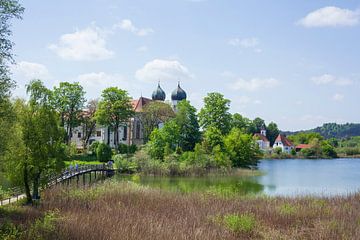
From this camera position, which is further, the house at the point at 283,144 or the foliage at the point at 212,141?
the house at the point at 283,144

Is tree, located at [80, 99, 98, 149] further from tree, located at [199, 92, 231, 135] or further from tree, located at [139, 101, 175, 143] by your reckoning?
tree, located at [199, 92, 231, 135]

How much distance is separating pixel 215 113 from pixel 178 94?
27.1 meters

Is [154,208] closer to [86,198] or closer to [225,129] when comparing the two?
[86,198]

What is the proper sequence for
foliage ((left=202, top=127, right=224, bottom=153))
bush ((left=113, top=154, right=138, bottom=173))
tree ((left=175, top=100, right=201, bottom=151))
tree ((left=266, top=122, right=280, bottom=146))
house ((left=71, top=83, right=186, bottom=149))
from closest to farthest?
bush ((left=113, top=154, right=138, bottom=173)) < foliage ((left=202, top=127, right=224, bottom=153)) < tree ((left=175, top=100, right=201, bottom=151)) < house ((left=71, top=83, right=186, bottom=149)) < tree ((left=266, top=122, right=280, bottom=146))

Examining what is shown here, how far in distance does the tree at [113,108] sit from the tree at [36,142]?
122ft

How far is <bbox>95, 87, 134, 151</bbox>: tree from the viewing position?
191ft

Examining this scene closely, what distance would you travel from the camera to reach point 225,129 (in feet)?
195

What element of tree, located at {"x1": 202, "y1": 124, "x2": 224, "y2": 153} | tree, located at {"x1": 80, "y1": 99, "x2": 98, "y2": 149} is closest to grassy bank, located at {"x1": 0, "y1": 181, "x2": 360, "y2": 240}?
tree, located at {"x1": 202, "y1": 124, "x2": 224, "y2": 153}

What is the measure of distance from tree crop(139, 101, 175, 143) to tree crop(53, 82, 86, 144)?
10.5 metres

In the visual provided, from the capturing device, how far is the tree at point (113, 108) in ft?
191

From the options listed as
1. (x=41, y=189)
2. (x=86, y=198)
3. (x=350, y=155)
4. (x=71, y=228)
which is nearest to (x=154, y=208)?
(x=86, y=198)

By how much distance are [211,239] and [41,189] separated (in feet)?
44.7

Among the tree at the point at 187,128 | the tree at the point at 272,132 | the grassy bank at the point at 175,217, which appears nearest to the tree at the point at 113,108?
the tree at the point at 187,128

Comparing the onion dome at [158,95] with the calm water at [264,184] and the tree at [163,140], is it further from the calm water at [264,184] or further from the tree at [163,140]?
the calm water at [264,184]
